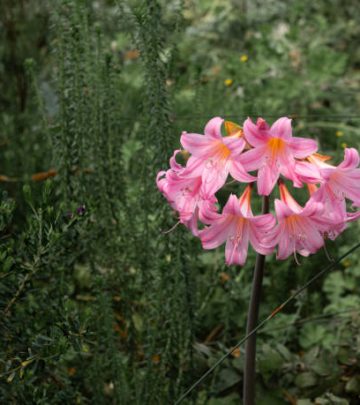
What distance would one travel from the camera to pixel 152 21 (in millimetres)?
2488

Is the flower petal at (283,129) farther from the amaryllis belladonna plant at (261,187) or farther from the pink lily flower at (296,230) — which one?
the pink lily flower at (296,230)

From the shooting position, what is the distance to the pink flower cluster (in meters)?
1.70

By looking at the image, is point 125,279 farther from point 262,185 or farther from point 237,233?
point 262,185

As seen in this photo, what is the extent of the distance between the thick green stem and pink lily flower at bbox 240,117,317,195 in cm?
10

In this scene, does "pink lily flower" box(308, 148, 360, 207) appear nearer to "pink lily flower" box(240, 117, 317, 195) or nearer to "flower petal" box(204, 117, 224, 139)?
"pink lily flower" box(240, 117, 317, 195)

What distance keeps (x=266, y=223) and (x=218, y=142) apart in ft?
0.79

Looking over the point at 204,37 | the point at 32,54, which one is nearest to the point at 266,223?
the point at 32,54

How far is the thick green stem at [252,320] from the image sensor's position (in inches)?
72.6

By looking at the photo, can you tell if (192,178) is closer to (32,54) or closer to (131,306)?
(131,306)

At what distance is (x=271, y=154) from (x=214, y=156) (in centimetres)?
17

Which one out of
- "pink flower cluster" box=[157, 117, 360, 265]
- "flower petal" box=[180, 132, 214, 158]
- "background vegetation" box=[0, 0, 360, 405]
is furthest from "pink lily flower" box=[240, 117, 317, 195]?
"background vegetation" box=[0, 0, 360, 405]

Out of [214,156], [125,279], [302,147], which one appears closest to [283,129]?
[302,147]

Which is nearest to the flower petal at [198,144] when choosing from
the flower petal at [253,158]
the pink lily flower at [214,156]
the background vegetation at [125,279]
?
the pink lily flower at [214,156]

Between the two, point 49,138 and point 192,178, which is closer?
point 192,178
